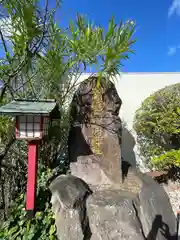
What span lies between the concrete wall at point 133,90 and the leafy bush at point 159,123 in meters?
0.36

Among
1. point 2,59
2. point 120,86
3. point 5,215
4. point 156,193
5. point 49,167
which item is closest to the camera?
point 2,59

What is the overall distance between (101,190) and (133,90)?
351cm

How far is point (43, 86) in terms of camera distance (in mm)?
3789

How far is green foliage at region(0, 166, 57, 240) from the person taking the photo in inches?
102

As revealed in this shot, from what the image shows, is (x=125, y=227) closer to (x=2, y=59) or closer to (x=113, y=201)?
(x=113, y=201)

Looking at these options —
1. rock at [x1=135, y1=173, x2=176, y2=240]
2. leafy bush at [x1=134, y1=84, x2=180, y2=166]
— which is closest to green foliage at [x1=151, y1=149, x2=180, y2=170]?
leafy bush at [x1=134, y1=84, x2=180, y2=166]

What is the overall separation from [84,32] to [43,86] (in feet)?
4.15

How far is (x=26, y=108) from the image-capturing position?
8.15 feet

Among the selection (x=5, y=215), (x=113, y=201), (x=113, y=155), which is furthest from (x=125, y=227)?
(x=5, y=215)

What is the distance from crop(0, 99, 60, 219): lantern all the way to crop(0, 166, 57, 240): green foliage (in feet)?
0.51

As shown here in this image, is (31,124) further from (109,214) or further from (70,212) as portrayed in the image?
(109,214)

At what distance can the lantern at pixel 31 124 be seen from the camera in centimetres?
243

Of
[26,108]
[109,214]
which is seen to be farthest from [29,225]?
[26,108]

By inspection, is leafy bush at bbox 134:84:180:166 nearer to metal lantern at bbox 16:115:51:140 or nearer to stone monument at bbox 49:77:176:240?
stone monument at bbox 49:77:176:240
